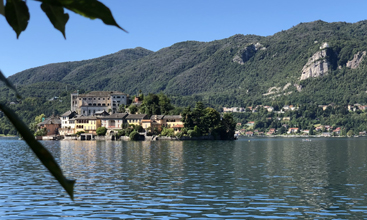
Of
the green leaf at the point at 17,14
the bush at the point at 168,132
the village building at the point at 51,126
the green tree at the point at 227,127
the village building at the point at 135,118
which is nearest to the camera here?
the green leaf at the point at 17,14

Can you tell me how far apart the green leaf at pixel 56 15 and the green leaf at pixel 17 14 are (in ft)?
0.21

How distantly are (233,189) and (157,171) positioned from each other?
16.7 m

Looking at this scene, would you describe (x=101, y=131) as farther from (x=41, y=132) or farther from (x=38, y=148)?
(x=38, y=148)

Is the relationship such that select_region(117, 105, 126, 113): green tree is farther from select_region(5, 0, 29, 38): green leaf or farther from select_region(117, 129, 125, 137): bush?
select_region(5, 0, 29, 38): green leaf

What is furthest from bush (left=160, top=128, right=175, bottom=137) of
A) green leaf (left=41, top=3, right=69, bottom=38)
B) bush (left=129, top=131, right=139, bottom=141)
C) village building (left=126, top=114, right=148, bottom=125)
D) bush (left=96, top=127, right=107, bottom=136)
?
green leaf (left=41, top=3, right=69, bottom=38)

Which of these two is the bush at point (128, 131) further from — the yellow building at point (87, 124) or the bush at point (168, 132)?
the yellow building at point (87, 124)

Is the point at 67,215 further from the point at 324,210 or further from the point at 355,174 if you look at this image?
the point at 355,174

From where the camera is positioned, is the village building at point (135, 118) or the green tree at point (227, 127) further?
the green tree at point (227, 127)

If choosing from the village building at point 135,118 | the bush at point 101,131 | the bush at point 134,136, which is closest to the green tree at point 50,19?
the bush at point 134,136

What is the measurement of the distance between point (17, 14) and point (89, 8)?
11.6 inches

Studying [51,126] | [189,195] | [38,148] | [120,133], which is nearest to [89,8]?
[38,148]

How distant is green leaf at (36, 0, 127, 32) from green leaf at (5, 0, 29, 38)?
12cm

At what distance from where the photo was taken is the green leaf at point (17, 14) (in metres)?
1.54

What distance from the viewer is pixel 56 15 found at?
5.35 ft
